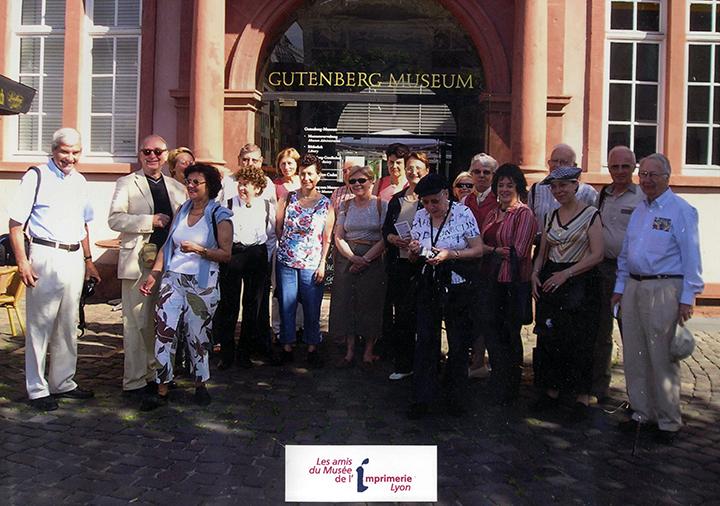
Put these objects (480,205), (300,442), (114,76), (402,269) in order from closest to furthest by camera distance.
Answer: (300,442) < (480,205) < (402,269) < (114,76)

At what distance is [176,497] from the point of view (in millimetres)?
3650

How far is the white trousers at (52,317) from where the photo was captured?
16.8 feet

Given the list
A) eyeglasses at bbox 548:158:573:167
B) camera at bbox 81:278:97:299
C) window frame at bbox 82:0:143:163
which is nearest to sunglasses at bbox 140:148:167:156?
camera at bbox 81:278:97:299

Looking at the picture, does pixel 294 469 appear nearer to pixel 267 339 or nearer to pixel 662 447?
pixel 662 447

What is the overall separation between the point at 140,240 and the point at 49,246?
589 millimetres

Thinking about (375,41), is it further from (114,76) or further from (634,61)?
(114,76)

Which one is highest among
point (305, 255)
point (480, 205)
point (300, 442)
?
point (480, 205)

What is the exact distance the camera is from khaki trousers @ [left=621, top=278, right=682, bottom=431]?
15.4ft

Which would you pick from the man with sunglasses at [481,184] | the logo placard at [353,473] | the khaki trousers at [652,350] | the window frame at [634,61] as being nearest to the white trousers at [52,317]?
the logo placard at [353,473]

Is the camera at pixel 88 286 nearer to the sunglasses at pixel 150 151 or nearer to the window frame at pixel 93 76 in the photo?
the sunglasses at pixel 150 151

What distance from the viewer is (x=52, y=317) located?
17.0 feet

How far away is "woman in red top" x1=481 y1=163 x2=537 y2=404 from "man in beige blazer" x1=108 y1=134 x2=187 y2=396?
235 cm

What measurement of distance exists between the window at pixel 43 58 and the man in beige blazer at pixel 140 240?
5858 mm

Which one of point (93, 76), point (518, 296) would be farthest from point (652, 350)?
point (93, 76)
